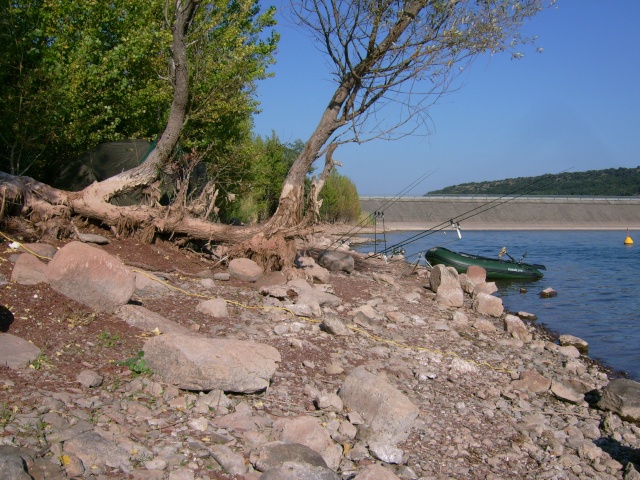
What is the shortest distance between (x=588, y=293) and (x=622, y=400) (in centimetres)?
983

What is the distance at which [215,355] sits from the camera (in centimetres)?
492

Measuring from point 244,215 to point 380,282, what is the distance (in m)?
8.79

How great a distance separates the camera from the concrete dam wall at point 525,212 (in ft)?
148

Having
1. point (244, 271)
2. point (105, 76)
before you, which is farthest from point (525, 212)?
point (244, 271)

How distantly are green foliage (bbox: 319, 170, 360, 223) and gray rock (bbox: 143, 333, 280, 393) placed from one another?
2715 cm

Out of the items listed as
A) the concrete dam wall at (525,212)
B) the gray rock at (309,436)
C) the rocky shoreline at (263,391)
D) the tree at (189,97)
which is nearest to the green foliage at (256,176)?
the tree at (189,97)

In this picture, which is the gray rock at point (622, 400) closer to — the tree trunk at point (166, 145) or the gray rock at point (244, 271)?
the gray rock at point (244, 271)

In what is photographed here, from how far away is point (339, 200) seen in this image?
1315 inches

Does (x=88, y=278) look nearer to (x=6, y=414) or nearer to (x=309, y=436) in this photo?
(x=6, y=414)

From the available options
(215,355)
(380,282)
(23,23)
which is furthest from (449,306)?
(23,23)

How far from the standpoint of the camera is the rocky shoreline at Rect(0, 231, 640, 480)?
158 inches

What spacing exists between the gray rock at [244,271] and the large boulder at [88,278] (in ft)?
10.3

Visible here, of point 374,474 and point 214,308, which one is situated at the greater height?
point 214,308

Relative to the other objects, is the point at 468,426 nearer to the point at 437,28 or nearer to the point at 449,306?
the point at 449,306
